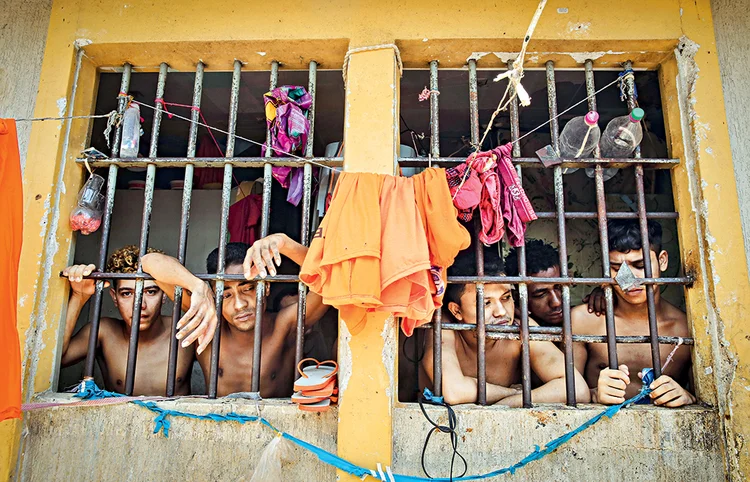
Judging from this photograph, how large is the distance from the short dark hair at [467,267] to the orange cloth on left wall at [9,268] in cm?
219

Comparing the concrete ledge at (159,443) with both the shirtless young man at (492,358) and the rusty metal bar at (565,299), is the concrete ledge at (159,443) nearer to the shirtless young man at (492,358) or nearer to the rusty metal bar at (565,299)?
the shirtless young man at (492,358)

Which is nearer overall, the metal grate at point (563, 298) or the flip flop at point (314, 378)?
the flip flop at point (314, 378)

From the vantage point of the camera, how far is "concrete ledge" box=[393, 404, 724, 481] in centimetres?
267

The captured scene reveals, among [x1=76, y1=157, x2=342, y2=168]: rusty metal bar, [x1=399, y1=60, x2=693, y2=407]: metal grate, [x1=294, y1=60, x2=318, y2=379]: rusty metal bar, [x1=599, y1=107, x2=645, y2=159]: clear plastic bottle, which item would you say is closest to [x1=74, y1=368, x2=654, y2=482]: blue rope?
[x1=399, y1=60, x2=693, y2=407]: metal grate

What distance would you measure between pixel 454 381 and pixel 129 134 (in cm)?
244

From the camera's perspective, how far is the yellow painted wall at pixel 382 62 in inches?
110

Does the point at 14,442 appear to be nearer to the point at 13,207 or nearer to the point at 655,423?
the point at 13,207

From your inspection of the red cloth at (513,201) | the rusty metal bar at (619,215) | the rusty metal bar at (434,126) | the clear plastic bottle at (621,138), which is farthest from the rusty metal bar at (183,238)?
the clear plastic bottle at (621,138)

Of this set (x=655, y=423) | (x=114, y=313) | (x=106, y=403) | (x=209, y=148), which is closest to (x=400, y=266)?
(x=655, y=423)

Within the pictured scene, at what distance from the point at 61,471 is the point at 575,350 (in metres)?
3.02

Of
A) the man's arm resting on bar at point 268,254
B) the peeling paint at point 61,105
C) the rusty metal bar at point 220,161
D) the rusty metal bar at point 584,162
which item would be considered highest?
the peeling paint at point 61,105

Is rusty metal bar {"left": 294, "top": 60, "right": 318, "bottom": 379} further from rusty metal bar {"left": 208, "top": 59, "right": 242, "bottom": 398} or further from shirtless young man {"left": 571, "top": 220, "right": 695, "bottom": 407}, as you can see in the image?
shirtless young man {"left": 571, "top": 220, "right": 695, "bottom": 407}

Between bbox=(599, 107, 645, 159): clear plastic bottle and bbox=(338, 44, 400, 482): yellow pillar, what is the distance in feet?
4.11

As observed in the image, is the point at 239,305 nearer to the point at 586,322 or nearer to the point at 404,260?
the point at 404,260
